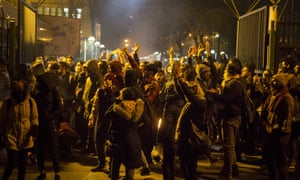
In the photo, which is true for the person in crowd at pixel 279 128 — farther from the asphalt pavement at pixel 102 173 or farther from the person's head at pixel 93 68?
the person's head at pixel 93 68

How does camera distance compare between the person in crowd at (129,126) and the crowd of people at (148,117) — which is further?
the crowd of people at (148,117)

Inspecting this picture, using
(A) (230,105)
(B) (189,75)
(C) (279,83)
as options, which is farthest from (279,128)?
(B) (189,75)

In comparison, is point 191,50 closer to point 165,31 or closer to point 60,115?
point 60,115

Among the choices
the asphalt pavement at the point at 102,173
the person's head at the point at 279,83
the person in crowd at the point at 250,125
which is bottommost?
the asphalt pavement at the point at 102,173

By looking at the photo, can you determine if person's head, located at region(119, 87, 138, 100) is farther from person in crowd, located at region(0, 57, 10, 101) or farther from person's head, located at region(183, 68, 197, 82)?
person in crowd, located at region(0, 57, 10, 101)

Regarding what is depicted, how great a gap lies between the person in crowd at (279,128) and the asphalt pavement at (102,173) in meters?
1.81

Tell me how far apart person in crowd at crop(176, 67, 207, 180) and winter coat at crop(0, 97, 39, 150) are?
7.63 feet

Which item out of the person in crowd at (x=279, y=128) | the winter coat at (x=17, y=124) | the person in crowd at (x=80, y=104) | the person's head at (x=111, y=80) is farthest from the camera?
the person in crowd at (x=80, y=104)

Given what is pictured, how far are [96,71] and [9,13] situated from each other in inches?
368

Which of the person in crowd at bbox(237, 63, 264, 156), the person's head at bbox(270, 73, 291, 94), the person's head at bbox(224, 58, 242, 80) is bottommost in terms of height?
the person in crowd at bbox(237, 63, 264, 156)

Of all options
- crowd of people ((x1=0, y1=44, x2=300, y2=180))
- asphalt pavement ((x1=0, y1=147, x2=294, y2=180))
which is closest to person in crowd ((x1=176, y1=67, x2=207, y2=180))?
crowd of people ((x1=0, y1=44, x2=300, y2=180))

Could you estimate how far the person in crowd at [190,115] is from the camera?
23.4 ft

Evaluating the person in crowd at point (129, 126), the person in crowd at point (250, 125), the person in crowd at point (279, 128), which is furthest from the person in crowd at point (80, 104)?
the person in crowd at point (279, 128)

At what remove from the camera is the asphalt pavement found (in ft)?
29.3
